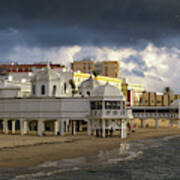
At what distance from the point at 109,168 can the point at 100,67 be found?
149673 millimetres

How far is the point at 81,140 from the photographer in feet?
180

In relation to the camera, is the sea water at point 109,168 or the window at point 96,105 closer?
the sea water at point 109,168

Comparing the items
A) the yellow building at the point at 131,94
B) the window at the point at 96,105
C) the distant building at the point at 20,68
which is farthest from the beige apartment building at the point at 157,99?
the window at the point at 96,105

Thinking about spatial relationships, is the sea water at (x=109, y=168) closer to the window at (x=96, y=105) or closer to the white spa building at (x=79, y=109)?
the white spa building at (x=79, y=109)

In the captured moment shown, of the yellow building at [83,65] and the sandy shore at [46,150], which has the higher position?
the yellow building at [83,65]

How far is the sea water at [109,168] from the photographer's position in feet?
94.9

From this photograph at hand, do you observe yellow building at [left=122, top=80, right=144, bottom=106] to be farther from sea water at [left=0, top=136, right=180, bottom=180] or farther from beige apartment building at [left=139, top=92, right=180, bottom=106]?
sea water at [left=0, top=136, right=180, bottom=180]

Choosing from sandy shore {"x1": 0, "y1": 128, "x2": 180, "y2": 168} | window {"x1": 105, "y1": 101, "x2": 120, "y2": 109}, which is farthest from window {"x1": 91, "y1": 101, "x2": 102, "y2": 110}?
sandy shore {"x1": 0, "y1": 128, "x2": 180, "y2": 168}

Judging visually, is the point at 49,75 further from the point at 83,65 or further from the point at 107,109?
the point at 83,65

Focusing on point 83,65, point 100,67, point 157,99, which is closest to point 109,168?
point 157,99

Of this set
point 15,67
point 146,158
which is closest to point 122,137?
point 146,158

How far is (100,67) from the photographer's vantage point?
181m

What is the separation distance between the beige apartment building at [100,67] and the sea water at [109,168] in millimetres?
138388

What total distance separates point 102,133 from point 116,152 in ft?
53.0
